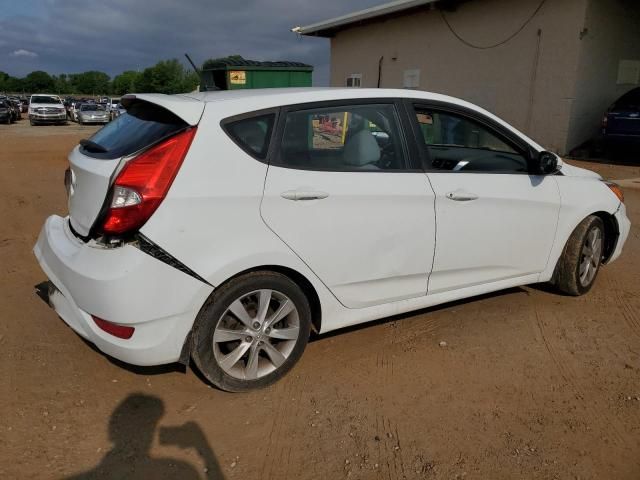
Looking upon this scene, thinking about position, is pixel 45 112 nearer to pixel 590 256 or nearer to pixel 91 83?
pixel 590 256

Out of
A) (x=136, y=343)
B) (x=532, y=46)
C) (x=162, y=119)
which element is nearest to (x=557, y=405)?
(x=136, y=343)

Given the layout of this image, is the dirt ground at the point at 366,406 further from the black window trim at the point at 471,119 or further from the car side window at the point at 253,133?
the car side window at the point at 253,133

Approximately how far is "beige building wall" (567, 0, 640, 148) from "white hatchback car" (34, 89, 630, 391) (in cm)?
1004

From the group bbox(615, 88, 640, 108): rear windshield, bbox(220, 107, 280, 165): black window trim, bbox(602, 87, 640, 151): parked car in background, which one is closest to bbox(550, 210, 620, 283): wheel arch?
bbox(220, 107, 280, 165): black window trim

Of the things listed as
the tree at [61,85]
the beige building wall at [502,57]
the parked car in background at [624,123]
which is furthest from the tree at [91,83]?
the parked car in background at [624,123]

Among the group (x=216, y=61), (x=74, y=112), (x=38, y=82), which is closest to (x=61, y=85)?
(x=38, y=82)

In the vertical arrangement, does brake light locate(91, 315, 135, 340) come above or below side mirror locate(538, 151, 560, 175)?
below

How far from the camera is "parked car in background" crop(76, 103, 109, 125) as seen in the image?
31.8 meters

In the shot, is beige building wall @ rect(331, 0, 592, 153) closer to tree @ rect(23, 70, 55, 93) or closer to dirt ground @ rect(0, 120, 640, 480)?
dirt ground @ rect(0, 120, 640, 480)

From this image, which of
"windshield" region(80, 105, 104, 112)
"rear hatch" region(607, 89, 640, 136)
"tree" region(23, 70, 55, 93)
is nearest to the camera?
"rear hatch" region(607, 89, 640, 136)

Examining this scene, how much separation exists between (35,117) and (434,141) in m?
32.6

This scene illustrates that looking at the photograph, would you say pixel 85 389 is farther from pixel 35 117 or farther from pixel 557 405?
pixel 35 117

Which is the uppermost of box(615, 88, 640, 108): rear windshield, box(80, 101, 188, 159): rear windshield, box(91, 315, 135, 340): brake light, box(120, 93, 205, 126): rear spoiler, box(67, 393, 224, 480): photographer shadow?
box(615, 88, 640, 108): rear windshield

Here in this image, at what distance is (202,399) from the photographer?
2885mm
